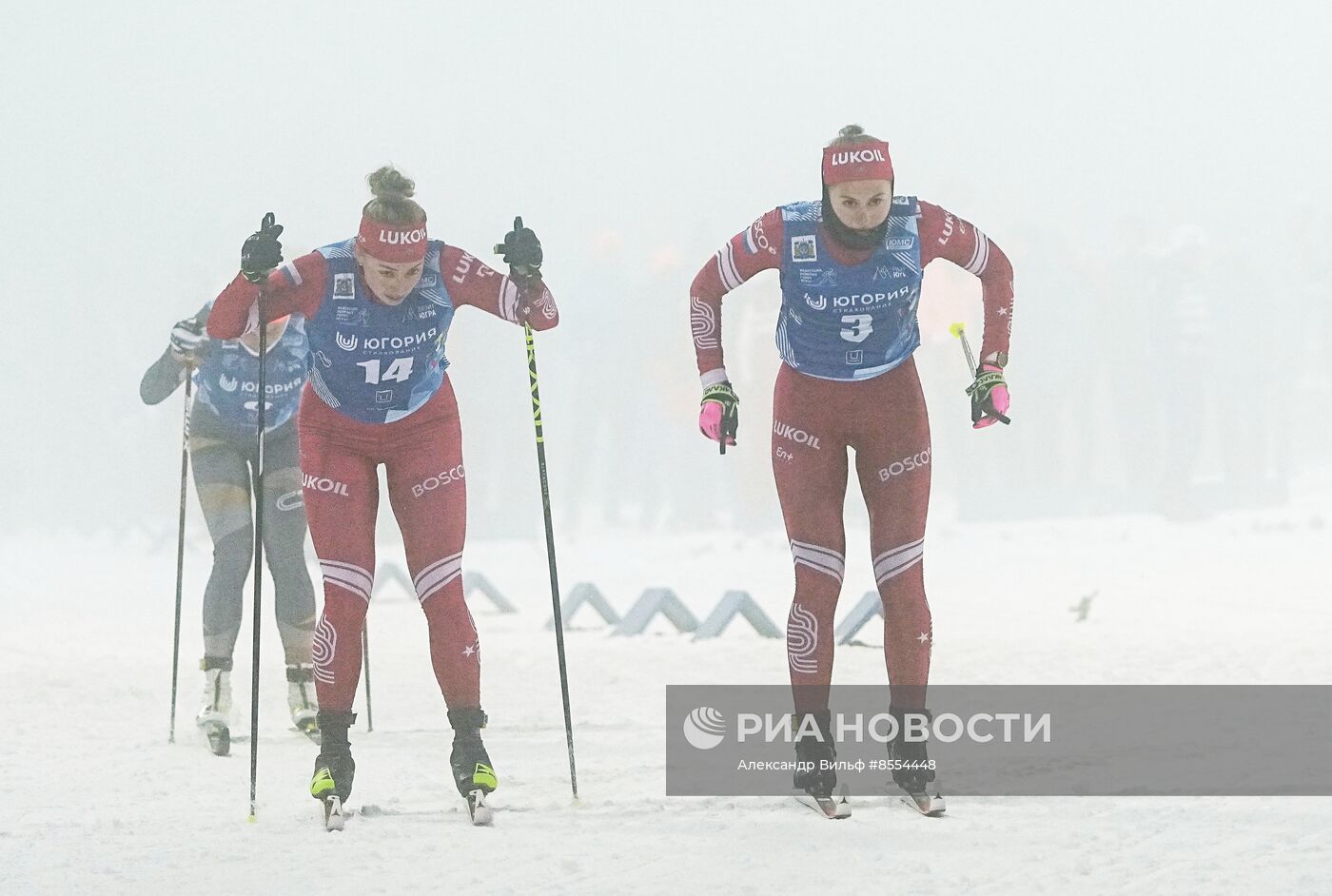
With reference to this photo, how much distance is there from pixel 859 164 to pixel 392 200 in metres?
1.30

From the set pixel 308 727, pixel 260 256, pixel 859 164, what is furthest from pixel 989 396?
pixel 308 727

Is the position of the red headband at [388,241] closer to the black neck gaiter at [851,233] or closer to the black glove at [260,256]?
the black glove at [260,256]

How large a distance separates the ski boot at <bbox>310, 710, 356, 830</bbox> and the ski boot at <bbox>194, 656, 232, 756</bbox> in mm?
1489

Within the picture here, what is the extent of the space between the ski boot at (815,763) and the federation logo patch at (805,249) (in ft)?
4.20

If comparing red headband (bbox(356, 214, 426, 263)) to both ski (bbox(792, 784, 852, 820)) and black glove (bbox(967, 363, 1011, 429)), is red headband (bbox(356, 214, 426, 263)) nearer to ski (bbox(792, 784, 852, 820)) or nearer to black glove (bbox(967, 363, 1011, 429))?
black glove (bbox(967, 363, 1011, 429))

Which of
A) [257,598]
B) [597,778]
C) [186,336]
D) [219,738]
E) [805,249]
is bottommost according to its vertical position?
[597,778]

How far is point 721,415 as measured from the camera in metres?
4.16

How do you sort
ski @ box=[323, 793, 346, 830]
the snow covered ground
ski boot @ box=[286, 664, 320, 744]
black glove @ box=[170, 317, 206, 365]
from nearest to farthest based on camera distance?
the snow covered ground, ski @ box=[323, 793, 346, 830], black glove @ box=[170, 317, 206, 365], ski boot @ box=[286, 664, 320, 744]

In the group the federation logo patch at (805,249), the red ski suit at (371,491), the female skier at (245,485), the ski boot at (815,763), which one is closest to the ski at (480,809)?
the red ski suit at (371,491)

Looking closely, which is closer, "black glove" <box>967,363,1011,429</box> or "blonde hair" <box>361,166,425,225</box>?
"blonde hair" <box>361,166,425,225</box>

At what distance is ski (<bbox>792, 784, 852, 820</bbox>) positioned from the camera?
3863 millimetres

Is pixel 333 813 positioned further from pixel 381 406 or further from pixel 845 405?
pixel 845 405

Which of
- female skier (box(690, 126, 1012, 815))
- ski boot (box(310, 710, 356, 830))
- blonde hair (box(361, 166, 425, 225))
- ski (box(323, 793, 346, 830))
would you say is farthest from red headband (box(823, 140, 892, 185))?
ski (box(323, 793, 346, 830))

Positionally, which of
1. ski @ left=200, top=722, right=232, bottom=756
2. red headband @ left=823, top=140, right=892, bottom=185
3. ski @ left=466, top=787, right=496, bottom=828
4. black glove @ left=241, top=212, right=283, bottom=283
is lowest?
ski @ left=466, top=787, right=496, bottom=828
